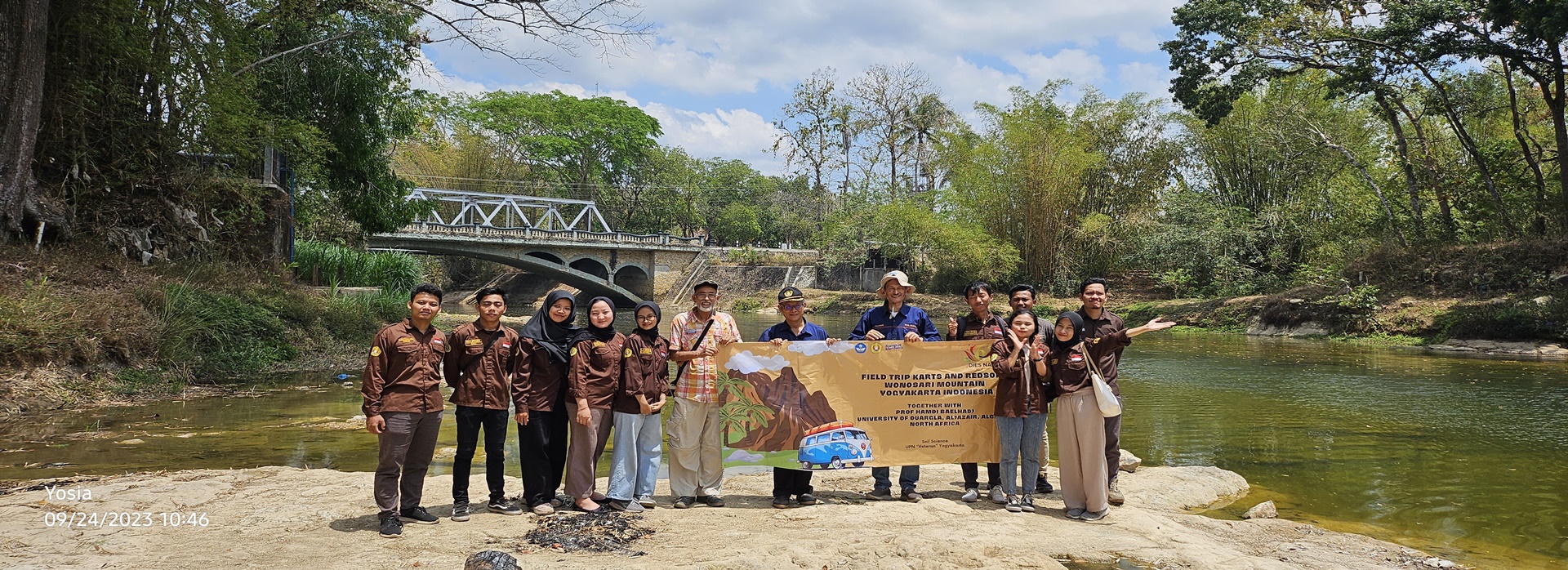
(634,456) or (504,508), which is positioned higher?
(634,456)

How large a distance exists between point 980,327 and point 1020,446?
2.58 ft

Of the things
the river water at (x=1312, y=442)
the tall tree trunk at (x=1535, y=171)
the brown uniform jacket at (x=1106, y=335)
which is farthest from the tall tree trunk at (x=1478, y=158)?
the brown uniform jacket at (x=1106, y=335)

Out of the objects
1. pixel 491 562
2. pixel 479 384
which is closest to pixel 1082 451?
pixel 491 562

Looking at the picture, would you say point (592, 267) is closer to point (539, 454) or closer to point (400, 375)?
point (539, 454)

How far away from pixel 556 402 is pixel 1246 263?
27967mm

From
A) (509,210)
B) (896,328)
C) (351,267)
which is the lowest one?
(896,328)

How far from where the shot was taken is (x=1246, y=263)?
2797 cm

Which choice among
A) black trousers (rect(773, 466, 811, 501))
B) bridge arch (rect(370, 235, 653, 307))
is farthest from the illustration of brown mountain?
bridge arch (rect(370, 235, 653, 307))

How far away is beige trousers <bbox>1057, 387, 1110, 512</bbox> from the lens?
496 cm

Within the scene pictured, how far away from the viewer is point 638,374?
16.5ft

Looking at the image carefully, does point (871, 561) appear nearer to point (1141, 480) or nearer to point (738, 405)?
point (738, 405)

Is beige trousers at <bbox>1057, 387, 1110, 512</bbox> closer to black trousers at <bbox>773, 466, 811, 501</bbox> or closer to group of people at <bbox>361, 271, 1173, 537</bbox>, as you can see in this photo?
group of people at <bbox>361, 271, 1173, 537</bbox>

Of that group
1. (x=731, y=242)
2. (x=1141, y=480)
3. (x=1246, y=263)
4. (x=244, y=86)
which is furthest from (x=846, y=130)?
(x=1141, y=480)

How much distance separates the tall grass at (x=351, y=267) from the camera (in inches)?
663
